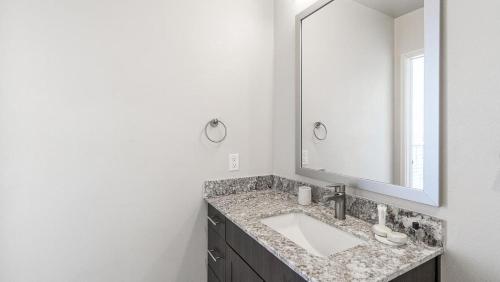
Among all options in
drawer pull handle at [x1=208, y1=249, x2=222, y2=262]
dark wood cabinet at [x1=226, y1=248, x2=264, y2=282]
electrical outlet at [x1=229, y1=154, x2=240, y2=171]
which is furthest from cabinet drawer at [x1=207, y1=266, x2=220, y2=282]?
electrical outlet at [x1=229, y1=154, x2=240, y2=171]

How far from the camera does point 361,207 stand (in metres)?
1.20

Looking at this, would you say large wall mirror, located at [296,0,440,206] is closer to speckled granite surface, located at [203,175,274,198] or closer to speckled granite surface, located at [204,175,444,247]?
speckled granite surface, located at [204,175,444,247]

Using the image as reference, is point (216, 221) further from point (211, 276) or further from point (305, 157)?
point (305, 157)

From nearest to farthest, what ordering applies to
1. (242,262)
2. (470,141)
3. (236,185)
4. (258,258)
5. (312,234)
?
(470,141) → (258,258) → (242,262) → (312,234) → (236,185)

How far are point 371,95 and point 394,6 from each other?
0.41 meters

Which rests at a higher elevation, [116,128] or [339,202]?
[116,128]

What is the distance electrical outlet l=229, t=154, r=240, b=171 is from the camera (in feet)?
5.63

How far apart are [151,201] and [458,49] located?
1651mm

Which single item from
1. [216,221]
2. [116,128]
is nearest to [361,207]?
[216,221]

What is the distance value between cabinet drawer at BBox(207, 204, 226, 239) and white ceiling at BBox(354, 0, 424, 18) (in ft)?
4.38

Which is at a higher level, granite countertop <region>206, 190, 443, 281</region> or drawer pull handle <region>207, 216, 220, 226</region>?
granite countertop <region>206, 190, 443, 281</region>

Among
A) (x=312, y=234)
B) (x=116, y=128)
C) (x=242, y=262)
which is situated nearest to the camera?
(x=242, y=262)

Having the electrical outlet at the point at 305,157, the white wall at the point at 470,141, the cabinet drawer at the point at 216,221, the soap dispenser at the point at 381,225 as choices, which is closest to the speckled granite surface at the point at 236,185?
the cabinet drawer at the point at 216,221

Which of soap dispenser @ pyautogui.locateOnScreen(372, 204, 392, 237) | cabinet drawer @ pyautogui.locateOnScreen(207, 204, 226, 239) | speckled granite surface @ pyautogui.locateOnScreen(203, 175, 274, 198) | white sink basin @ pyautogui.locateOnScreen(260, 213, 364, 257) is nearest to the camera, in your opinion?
soap dispenser @ pyautogui.locateOnScreen(372, 204, 392, 237)
